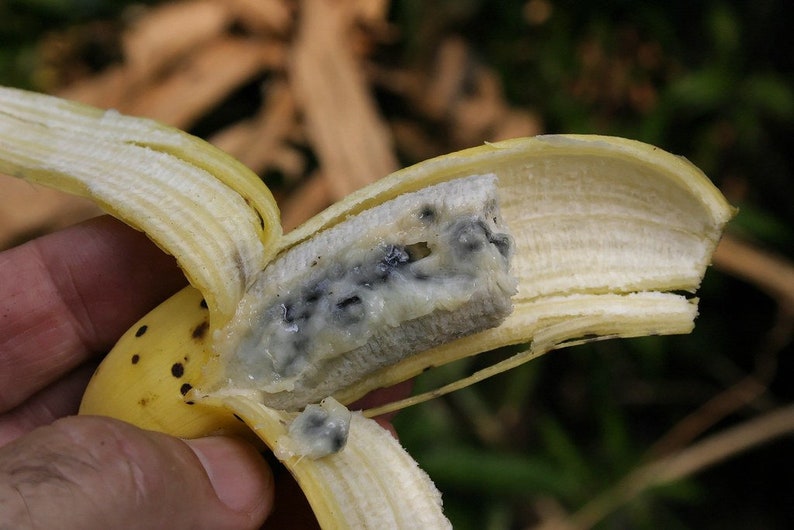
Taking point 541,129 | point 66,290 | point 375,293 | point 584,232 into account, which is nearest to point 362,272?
point 375,293

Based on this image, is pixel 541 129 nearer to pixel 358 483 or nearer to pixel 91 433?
pixel 358 483

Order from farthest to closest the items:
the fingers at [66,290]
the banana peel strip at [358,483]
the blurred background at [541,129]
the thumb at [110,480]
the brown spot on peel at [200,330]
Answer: the blurred background at [541,129] → the fingers at [66,290] → the brown spot on peel at [200,330] → the banana peel strip at [358,483] → the thumb at [110,480]

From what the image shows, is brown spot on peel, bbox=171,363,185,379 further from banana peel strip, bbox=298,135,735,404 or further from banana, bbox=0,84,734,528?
banana peel strip, bbox=298,135,735,404

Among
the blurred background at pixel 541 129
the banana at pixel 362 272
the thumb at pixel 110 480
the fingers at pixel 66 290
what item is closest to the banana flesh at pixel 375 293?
the banana at pixel 362 272

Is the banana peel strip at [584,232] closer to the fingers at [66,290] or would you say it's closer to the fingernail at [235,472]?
the fingernail at [235,472]

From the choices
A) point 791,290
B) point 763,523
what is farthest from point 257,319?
point 763,523
